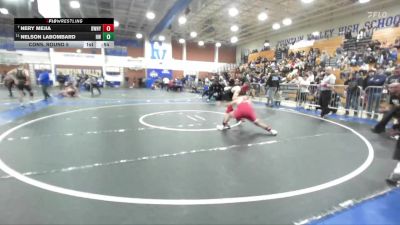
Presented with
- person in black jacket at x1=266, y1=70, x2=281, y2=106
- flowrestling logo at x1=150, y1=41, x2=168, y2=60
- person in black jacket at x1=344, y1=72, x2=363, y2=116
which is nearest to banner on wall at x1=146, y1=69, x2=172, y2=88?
flowrestling logo at x1=150, y1=41, x2=168, y2=60

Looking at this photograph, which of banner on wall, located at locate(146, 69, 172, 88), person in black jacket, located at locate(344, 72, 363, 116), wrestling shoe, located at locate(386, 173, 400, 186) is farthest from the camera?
banner on wall, located at locate(146, 69, 172, 88)

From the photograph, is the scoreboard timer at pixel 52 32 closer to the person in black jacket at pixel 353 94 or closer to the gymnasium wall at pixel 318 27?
the person in black jacket at pixel 353 94

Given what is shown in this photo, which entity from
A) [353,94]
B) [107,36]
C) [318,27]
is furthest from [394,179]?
[318,27]

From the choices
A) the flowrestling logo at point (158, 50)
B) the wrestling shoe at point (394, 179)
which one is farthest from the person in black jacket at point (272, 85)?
the flowrestling logo at point (158, 50)

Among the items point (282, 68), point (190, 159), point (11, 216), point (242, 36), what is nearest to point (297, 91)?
point (282, 68)

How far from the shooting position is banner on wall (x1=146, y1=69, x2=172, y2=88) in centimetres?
3028

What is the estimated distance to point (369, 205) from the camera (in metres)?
2.71

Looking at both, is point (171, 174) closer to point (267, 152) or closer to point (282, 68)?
point (267, 152)

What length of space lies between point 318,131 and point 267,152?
2.62 m

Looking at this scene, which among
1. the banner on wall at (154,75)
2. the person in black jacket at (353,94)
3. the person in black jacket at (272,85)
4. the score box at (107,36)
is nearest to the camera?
the score box at (107,36)

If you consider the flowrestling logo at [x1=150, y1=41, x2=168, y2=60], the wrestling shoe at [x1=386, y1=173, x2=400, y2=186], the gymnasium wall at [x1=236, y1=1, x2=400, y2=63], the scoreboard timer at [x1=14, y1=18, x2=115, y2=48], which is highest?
the gymnasium wall at [x1=236, y1=1, x2=400, y2=63]

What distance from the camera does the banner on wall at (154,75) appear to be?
30.3m

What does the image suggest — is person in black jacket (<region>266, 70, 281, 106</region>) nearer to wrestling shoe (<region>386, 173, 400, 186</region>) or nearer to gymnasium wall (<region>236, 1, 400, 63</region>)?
wrestling shoe (<region>386, 173, 400, 186</region>)

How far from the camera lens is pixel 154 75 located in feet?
99.7
